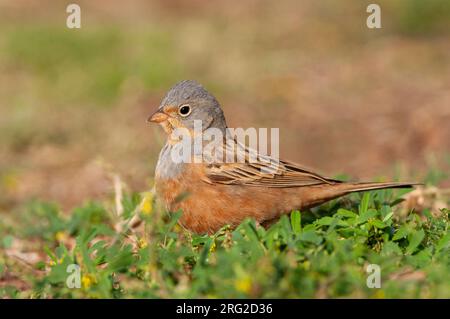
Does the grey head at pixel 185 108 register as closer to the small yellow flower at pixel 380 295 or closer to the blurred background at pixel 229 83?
the blurred background at pixel 229 83

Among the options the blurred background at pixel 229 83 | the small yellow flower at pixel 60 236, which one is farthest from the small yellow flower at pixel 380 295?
the small yellow flower at pixel 60 236

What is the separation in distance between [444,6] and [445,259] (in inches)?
396

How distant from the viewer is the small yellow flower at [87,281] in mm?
4893

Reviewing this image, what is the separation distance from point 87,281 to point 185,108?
2169 mm

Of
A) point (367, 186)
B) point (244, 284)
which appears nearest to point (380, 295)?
point (244, 284)

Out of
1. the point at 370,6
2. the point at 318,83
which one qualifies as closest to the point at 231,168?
the point at 318,83

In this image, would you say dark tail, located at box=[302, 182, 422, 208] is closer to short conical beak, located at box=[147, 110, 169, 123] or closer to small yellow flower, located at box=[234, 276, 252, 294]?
short conical beak, located at box=[147, 110, 169, 123]

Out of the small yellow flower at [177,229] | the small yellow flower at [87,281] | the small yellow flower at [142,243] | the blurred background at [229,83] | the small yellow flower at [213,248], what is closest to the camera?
the small yellow flower at [87,281]

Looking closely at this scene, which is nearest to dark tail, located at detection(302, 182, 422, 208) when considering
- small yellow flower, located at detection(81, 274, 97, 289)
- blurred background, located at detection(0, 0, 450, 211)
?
blurred background, located at detection(0, 0, 450, 211)

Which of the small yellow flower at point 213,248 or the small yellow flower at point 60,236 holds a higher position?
the small yellow flower at point 213,248

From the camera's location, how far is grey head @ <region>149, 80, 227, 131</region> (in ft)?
22.0

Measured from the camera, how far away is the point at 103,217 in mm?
7605

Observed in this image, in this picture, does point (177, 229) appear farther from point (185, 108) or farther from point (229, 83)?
point (229, 83)

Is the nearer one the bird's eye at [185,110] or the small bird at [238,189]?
the small bird at [238,189]
